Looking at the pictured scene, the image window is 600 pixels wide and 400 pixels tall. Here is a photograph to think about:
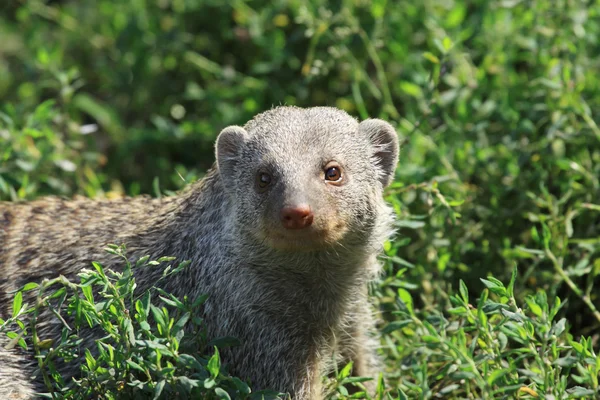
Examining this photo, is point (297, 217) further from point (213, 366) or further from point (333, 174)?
point (213, 366)

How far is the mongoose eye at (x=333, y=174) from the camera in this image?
390cm

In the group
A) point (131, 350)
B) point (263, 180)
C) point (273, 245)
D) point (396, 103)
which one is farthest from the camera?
point (396, 103)

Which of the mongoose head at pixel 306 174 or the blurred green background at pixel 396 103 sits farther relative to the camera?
the blurred green background at pixel 396 103

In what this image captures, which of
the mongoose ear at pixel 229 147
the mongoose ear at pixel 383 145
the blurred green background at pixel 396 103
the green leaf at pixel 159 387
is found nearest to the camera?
the green leaf at pixel 159 387

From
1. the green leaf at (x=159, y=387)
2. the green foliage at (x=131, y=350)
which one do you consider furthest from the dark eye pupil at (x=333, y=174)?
the green leaf at (x=159, y=387)

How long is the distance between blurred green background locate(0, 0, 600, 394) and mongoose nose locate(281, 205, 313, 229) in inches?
38.0

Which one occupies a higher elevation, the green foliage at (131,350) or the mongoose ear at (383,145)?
the mongoose ear at (383,145)

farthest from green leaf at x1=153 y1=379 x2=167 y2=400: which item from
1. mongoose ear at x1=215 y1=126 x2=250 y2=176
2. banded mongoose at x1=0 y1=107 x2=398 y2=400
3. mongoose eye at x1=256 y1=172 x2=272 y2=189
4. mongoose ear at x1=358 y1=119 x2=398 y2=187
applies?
mongoose ear at x1=358 y1=119 x2=398 y2=187

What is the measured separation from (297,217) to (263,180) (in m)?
0.41

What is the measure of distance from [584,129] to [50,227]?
10.4 ft

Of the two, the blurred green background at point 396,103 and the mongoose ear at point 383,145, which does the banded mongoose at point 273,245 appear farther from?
the blurred green background at point 396,103

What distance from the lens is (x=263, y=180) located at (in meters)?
3.92

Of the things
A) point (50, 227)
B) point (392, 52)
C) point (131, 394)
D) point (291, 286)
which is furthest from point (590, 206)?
point (50, 227)

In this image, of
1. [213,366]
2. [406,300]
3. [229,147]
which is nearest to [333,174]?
[229,147]
